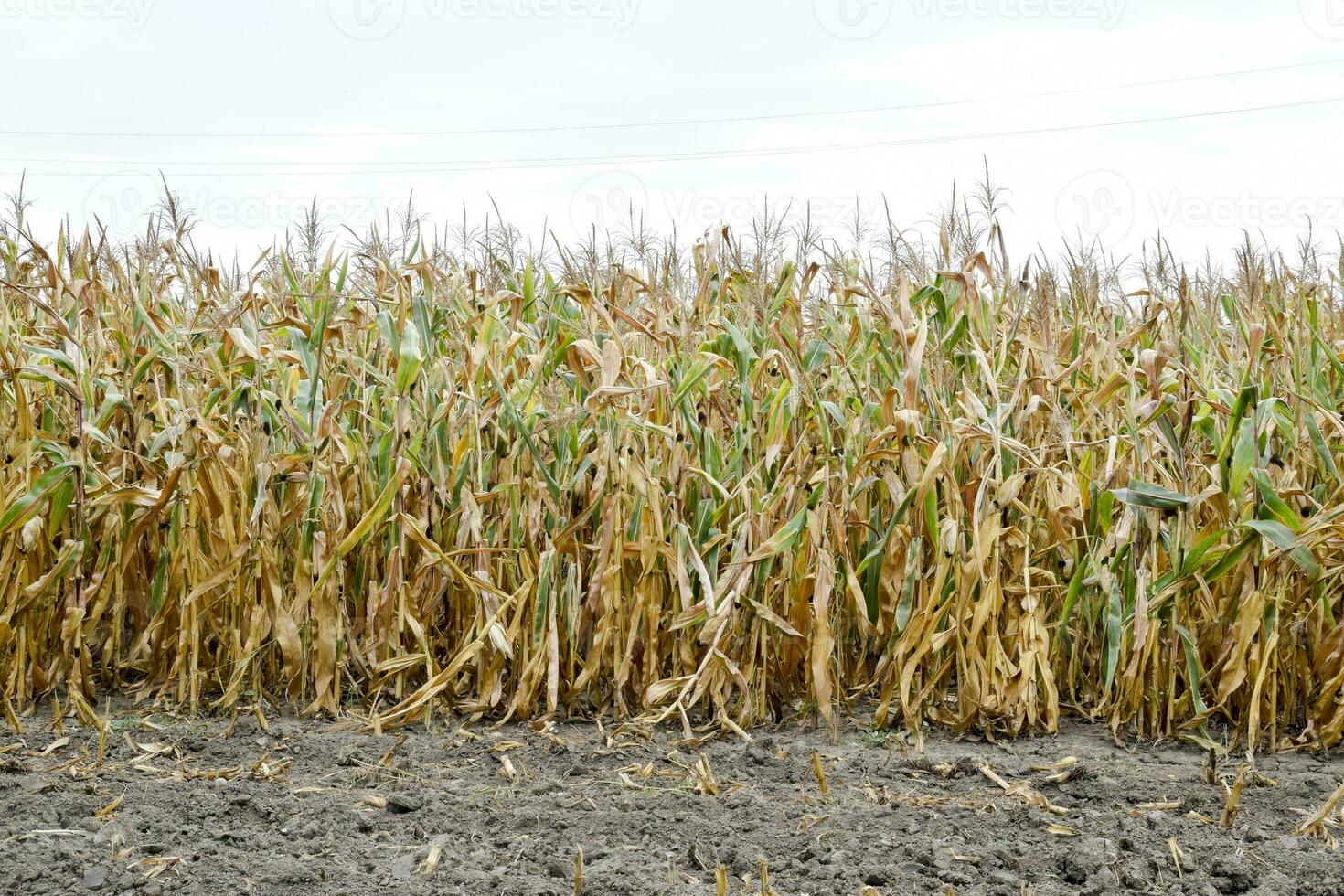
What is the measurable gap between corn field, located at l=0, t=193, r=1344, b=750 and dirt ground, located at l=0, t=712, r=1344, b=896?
0.50ft

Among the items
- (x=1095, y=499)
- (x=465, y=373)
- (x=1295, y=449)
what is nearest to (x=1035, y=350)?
(x=1095, y=499)

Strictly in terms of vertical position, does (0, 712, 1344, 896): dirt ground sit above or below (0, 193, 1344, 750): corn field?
below

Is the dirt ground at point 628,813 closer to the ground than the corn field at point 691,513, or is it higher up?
closer to the ground

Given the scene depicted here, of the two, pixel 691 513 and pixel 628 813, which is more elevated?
pixel 691 513

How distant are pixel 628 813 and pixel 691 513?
3.14 feet

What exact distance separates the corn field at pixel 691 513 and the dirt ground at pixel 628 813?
0.50ft

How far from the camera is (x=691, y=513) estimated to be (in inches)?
129

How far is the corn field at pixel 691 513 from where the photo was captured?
3.01 m

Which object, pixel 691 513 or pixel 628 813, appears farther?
pixel 691 513

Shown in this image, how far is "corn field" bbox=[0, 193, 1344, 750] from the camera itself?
3012 mm

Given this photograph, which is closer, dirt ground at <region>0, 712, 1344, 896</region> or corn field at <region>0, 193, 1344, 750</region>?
dirt ground at <region>0, 712, 1344, 896</region>

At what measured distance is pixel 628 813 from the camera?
2539mm

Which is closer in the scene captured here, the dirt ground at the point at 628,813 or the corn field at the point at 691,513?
the dirt ground at the point at 628,813

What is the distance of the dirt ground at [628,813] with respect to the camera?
223cm
